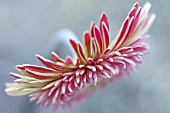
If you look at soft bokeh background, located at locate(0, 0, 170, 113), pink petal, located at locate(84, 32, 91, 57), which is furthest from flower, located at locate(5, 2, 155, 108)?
soft bokeh background, located at locate(0, 0, 170, 113)

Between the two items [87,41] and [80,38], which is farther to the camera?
[80,38]

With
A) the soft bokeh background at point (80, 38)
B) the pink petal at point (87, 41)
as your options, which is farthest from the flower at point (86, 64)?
the soft bokeh background at point (80, 38)

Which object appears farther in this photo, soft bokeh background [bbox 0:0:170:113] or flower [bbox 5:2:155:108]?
soft bokeh background [bbox 0:0:170:113]

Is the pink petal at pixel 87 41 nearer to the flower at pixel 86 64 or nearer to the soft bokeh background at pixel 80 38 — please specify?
the flower at pixel 86 64

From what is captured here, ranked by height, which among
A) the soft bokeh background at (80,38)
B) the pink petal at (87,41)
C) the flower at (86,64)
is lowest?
the flower at (86,64)

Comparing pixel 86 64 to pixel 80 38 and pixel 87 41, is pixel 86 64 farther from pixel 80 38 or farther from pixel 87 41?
pixel 80 38

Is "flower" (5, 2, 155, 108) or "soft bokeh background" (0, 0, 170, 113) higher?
"soft bokeh background" (0, 0, 170, 113)

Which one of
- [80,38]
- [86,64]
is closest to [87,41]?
[86,64]

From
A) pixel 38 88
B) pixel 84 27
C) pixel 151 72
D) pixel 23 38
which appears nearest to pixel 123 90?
pixel 151 72

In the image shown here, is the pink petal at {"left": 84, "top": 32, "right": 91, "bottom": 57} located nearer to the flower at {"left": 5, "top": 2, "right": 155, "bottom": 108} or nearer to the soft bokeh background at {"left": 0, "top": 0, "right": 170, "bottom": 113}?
the flower at {"left": 5, "top": 2, "right": 155, "bottom": 108}
